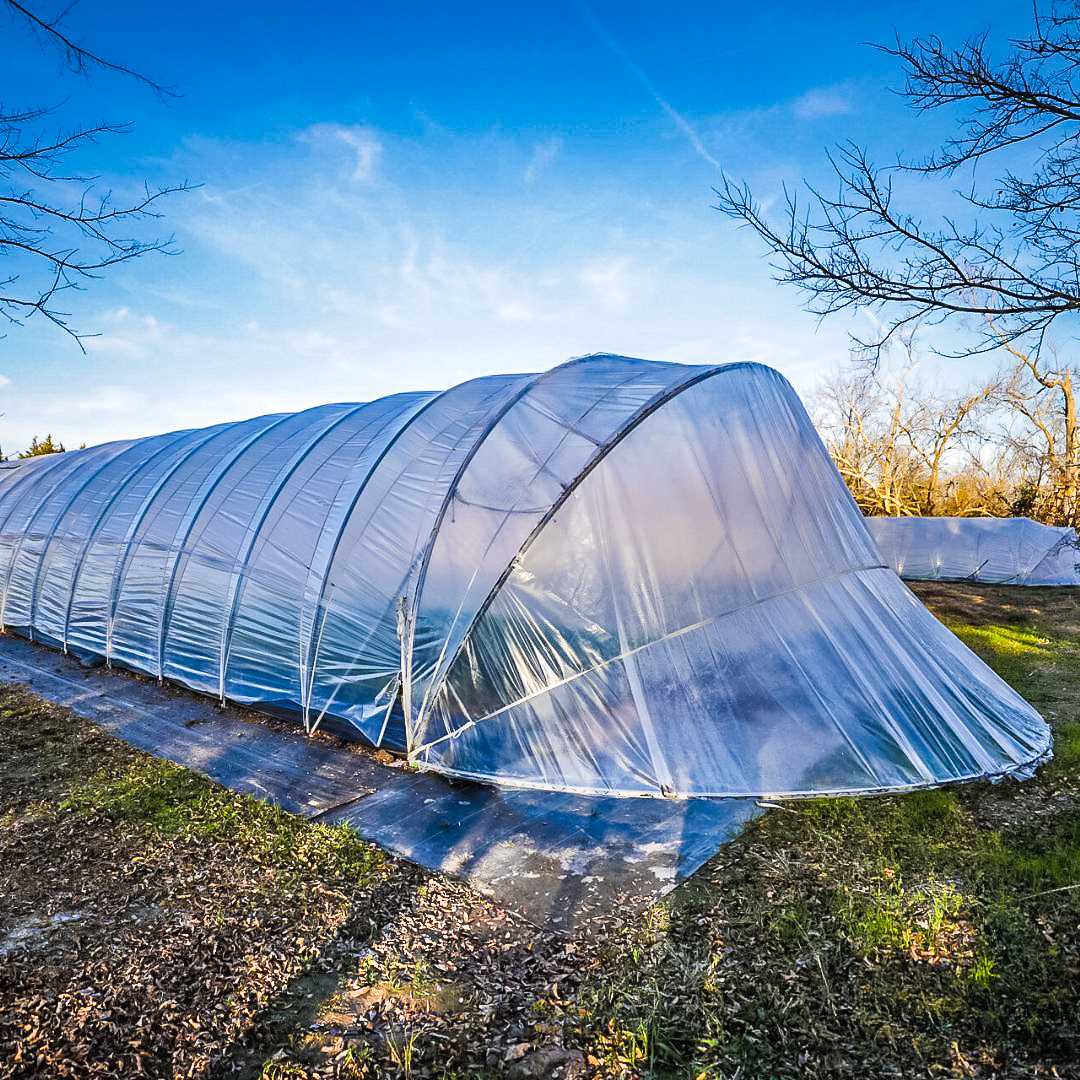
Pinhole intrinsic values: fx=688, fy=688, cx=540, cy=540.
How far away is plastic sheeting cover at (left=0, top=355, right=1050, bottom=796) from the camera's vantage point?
4.98m

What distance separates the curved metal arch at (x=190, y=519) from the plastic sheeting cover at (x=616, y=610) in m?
1.34

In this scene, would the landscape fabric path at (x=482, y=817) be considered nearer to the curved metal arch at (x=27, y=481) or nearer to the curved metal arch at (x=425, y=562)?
the curved metal arch at (x=425, y=562)

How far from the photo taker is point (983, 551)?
1886 cm

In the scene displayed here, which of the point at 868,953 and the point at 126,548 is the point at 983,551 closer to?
the point at 868,953

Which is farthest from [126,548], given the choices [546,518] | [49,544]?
[546,518]


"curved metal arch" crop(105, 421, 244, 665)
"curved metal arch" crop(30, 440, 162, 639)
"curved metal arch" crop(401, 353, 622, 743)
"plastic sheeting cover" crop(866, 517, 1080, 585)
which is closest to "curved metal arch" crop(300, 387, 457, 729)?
"curved metal arch" crop(401, 353, 622, 743)

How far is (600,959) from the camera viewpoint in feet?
11.0

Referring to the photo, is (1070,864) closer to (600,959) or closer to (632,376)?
(600,959)

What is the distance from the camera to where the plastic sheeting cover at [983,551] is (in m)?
18.2

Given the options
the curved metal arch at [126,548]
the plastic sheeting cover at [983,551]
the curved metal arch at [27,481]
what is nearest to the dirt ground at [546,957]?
the curved metal arch at [126,548]

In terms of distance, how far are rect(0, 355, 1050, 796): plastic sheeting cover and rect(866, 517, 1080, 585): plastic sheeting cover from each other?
1362cm

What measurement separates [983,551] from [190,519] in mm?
19481

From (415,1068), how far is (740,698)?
3189 millimetres

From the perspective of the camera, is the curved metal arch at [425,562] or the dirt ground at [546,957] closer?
the dirt ground at [546,957]
